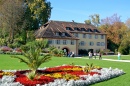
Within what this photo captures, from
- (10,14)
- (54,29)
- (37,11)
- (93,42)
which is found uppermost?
(37,11)

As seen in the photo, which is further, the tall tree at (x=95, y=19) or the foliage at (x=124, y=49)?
the tall tree at (x=95, y=19)

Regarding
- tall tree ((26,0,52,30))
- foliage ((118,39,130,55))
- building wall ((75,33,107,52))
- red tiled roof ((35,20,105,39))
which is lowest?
foliage ((118,39,130,55))

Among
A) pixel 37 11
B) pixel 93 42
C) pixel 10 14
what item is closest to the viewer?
pixel 10 14

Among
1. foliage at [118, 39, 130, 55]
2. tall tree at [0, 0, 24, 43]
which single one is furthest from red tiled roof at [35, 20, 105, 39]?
foliage at [118, 39, 130, 55]

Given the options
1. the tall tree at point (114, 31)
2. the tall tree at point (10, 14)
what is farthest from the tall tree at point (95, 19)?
the tall tree at point (10, 14)

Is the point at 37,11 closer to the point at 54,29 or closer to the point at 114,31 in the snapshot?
the point at 54,29

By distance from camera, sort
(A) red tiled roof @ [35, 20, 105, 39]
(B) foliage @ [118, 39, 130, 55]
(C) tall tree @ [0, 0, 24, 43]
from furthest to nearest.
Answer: (B) foliage @ [118, 39, 130, 55] < (C) tall tree @ [0, 0, 24, 43] < (A) red tiled roof @ [35, 20, 105, 39]

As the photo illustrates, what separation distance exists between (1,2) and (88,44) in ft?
92.8

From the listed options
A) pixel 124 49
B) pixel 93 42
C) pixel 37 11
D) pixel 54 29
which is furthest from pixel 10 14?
pixel 124 49

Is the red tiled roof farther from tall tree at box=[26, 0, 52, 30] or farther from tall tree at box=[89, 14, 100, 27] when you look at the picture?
tall tree at box=[89, 14, 100, 27]

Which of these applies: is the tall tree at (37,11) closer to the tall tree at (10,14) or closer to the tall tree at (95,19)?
the tall tree at (10,14)

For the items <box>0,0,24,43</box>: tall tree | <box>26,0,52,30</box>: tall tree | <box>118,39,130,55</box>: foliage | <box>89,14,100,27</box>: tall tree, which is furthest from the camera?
<box>89,14,100,27</box>: tall tree

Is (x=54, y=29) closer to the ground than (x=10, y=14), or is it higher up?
closer to the ground

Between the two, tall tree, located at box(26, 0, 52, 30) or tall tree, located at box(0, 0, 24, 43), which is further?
tall tree, located at box(26, 0, 52, 30)
